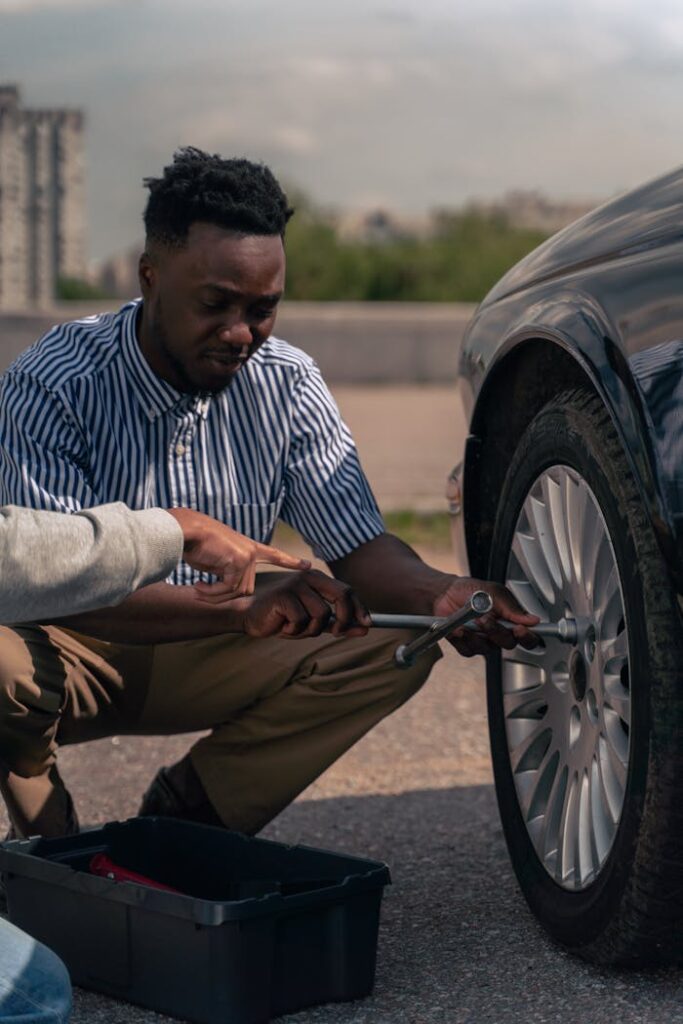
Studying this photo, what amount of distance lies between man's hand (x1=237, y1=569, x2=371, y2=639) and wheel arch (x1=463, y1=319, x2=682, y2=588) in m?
0.54

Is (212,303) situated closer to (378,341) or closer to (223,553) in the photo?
(223,553)

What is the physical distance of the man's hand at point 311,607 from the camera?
9.15 ft

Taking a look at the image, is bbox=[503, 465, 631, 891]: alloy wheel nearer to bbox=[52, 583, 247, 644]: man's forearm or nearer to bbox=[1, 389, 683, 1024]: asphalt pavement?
bbox=[1, 389, 683, 1024]: asphalt pavement

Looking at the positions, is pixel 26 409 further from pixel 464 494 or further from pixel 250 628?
pixel 464 494

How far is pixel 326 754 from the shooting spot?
3170 millimetres

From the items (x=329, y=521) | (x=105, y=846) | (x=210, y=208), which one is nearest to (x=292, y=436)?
(x=329, y=521)

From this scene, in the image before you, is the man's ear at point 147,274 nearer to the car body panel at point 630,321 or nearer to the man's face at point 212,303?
the man's face at point 212,303

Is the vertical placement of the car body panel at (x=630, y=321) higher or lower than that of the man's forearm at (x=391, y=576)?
higher

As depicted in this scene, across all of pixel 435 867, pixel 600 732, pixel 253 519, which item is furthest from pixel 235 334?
pixel 435 867

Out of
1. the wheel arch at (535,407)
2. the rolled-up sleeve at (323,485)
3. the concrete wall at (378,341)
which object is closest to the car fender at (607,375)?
the wheel arch at (535,407)

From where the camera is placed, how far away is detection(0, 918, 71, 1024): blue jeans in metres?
2.20

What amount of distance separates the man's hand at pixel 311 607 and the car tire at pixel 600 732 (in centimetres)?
37

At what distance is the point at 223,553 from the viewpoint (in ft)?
8.23

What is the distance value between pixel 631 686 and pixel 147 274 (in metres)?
1.34
